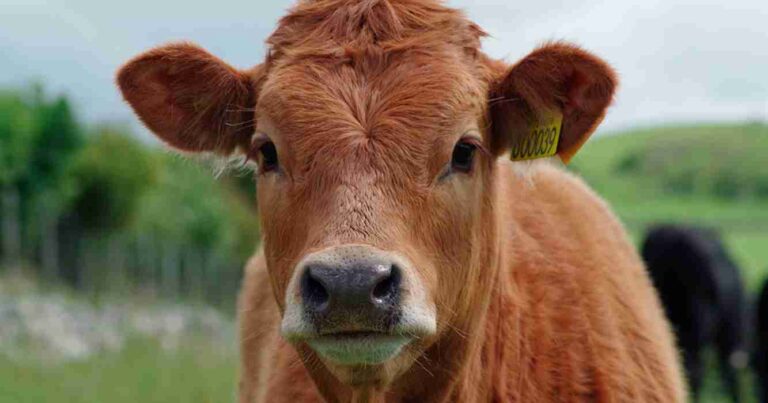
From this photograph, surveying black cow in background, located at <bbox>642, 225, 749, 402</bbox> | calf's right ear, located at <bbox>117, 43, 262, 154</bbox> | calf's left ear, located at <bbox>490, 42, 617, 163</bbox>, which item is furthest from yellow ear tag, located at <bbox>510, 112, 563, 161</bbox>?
black cow in background, located at <bbox>642, 225, 749, 402</bbox>

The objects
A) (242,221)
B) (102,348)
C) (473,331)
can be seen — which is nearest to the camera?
(473,331)

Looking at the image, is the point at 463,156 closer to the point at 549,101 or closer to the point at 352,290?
the point at 549,101

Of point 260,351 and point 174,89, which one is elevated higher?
point 174,89

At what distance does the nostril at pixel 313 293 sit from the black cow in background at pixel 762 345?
14793 millimetres

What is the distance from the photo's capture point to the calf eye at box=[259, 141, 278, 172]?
16.1ft

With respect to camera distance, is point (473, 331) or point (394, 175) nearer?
point (394, 175)

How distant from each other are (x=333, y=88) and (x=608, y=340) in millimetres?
2071

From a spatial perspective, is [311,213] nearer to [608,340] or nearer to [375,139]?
[375,139]

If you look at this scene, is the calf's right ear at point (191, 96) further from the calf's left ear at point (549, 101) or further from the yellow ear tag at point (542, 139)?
the yellow ear tag at point (542, 139)

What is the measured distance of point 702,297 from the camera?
18297 millimetres

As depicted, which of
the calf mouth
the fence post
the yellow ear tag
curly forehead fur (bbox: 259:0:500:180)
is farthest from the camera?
the fence post

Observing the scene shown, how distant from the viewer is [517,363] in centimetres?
546

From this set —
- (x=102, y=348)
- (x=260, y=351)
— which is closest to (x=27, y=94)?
(x=102, y=348)

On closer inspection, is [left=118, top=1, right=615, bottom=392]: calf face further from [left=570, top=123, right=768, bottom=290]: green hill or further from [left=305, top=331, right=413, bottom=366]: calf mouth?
[left=570, top=123, right=768, bottom=290]: green hill
